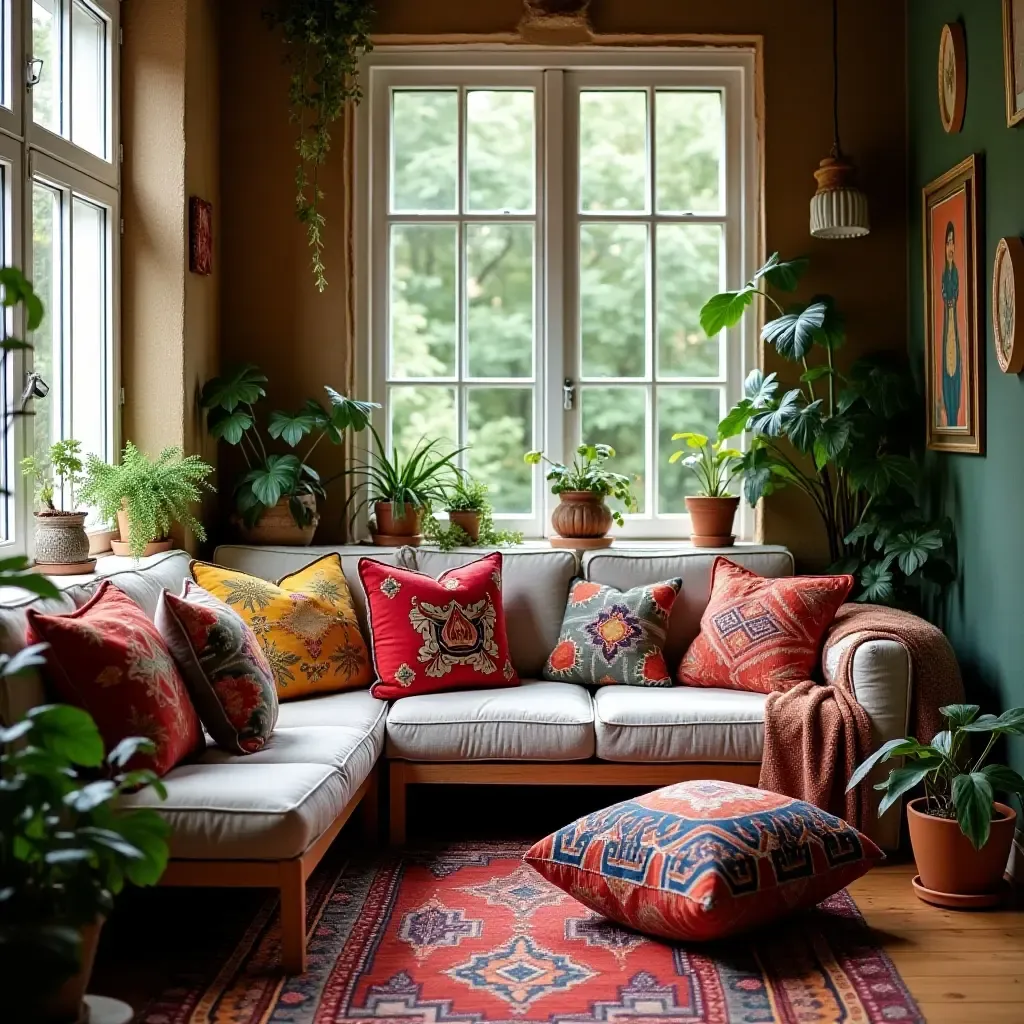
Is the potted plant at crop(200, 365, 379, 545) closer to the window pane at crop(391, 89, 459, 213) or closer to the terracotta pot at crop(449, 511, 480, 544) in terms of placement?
the terracotta pot at crop(449, 511, 480, 544)

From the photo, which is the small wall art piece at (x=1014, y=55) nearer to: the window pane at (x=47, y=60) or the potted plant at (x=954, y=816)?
the potted plant at (x=954, y=816)

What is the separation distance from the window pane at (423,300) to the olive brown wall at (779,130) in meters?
0.24

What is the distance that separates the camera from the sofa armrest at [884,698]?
351 cm

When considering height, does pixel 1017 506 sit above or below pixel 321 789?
above

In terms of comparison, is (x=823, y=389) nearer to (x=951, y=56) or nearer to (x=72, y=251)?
(x=951, y=56)

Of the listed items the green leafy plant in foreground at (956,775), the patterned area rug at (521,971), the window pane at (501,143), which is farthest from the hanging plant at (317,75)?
the green leafy plant in foreground at (956,775)

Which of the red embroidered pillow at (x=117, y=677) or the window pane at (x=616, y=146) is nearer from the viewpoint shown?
the red embroidered pillow at (x=117, y=677)

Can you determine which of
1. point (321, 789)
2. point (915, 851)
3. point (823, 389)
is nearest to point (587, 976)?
point (321, 789)

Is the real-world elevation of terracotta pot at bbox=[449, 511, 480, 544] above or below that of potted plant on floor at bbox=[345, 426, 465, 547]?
below

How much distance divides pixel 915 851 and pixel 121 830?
2.13 m

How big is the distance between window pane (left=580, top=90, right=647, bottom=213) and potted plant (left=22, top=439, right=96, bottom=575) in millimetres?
2249

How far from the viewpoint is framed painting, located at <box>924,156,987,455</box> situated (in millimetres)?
3787

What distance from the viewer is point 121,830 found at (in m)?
2.05

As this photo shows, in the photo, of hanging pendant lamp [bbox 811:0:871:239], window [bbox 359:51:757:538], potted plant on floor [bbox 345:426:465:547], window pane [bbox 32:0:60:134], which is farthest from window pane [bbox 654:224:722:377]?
window pane [bbox 32:0:60:134]
